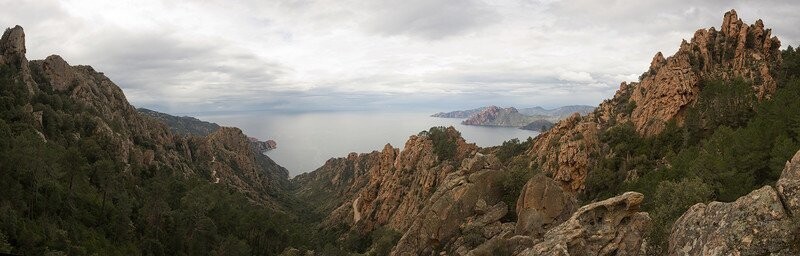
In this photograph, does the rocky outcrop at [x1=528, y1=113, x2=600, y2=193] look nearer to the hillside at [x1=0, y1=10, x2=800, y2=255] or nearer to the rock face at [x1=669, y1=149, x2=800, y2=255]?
the hillside at [x1=0, y1=10, x2=800, y2=255]

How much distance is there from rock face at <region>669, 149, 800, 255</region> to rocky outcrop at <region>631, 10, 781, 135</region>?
64.9 m

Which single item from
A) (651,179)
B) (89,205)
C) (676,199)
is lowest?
(89,205)

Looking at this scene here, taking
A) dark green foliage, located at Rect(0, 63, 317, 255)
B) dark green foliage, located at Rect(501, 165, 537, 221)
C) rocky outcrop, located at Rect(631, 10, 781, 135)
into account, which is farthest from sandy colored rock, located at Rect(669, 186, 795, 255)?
rocky outcrop, located at Rect(631, 10, 781, 135)

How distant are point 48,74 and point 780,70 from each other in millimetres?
166804

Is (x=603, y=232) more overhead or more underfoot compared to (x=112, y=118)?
more underfoot

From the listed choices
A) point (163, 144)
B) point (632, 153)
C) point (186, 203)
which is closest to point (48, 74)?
point (163, 144)

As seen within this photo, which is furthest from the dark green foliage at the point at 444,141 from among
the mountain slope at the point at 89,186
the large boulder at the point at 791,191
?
the large boulder at the point at 791,191

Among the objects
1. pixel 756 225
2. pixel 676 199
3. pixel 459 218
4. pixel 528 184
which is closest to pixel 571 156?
pixel 459 218

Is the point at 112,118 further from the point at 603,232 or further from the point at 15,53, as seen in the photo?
the point at 603,232

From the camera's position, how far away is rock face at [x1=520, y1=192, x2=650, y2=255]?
98.2 ft

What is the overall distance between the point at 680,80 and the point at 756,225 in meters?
72.6

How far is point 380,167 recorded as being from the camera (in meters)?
152

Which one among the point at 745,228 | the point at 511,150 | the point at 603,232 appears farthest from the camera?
the point at 511,150

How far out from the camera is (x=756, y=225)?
19438mm
